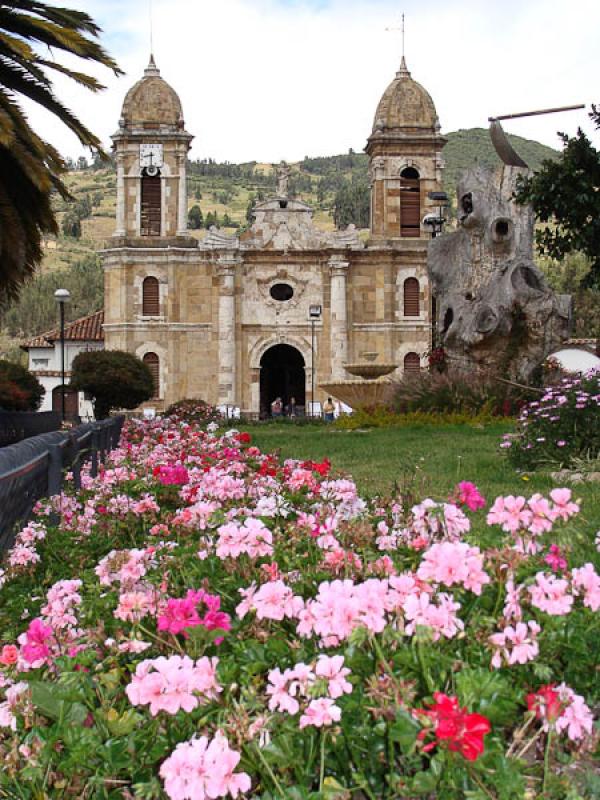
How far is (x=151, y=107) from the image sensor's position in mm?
44438

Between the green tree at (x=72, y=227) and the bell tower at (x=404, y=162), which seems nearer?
the bell tower at (x=404, y=162)

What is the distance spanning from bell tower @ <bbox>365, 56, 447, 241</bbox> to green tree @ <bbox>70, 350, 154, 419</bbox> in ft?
47.2

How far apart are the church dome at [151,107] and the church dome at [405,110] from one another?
29.6ft

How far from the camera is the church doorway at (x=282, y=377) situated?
160 ft

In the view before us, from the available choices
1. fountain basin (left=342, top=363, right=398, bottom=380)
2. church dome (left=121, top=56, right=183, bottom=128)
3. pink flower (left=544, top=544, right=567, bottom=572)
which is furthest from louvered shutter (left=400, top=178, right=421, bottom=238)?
pink flower (left=544, top=544, right=567, bottom=572)

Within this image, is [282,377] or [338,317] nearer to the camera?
[338,317]

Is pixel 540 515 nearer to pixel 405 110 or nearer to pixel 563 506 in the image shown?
pixel 563 506

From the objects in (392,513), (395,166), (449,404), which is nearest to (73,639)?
(392,513)

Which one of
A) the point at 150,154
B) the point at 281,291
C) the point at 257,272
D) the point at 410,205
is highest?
the point at 150,154

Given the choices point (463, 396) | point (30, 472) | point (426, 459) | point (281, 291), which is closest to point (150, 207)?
point (281, 291)

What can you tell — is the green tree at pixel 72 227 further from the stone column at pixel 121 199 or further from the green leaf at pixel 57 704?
the green leaf at pixel 57 704

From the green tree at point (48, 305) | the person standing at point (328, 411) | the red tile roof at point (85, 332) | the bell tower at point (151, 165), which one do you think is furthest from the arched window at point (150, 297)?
the green tree at point (48, 305)

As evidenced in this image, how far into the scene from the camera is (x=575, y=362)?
172ft

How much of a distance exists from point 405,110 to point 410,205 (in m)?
4.24
